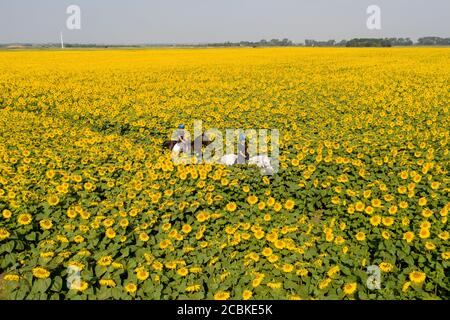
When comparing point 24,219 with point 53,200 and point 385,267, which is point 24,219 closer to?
point 53,200

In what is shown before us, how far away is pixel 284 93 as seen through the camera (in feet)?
51.6

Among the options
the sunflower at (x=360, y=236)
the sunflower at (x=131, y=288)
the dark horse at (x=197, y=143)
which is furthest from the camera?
the dark horse at (x=197, y=143)

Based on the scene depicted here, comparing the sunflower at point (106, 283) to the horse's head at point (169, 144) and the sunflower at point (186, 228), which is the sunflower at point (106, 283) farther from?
the horse's head at point (169, 144)

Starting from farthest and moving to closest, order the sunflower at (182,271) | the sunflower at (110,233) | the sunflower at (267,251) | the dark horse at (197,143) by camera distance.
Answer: the dark horse at (197,143) → the sunflower at (110,233) → the sunflower at (267,251) → the sunflower at (182,271)

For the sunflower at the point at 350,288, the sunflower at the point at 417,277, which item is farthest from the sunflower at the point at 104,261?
the sunflower at the point at 417,277

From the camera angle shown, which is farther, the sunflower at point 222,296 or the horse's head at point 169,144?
the horse's head at point 169,144

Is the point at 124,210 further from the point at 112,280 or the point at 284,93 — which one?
the point at 284,93

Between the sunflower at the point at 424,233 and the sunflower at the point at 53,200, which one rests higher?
the sunflower at the point at 53,200

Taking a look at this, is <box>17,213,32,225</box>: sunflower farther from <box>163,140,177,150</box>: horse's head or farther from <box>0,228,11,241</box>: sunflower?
<box>163,140,177,150</box>: horse's head

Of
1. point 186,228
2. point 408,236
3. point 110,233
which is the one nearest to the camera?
point 408,236

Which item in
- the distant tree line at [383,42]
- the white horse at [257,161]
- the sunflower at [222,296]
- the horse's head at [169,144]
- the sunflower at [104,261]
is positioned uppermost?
the distant tree line at [383,42]

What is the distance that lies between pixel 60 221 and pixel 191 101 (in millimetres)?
9693

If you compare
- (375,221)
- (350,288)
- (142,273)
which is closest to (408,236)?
(375,221)

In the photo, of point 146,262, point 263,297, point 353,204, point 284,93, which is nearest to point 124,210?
point 146,262
